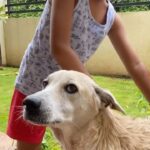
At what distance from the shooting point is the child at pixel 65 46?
241 centimetres

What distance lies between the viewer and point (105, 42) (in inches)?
353

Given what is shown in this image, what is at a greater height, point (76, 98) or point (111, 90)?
point (76, 98)

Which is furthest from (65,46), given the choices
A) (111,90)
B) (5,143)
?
(111,90)

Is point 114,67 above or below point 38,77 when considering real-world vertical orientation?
below

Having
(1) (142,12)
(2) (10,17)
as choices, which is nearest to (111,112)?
(1) (142,12)

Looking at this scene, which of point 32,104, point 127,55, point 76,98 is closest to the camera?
point 32,104

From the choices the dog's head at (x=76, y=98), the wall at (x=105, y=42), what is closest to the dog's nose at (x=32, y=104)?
the dog's head at (x=76, y=98)

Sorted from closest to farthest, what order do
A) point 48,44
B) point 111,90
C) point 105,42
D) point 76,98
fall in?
1. point 76,98
2. point 48,44
3. point 111,90
4. point 105,42

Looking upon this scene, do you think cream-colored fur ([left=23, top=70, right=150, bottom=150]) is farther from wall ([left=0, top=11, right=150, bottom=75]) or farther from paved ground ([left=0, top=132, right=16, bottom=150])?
wall ([left=0, top=11, right=150, bottom=75])

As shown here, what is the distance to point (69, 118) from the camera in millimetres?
2309

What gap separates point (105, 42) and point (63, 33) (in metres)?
6.61

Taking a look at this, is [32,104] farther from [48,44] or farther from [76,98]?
[48,44]

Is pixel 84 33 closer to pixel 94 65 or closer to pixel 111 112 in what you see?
pixel 111 112

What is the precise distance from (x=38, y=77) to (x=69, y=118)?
60 centimetres
